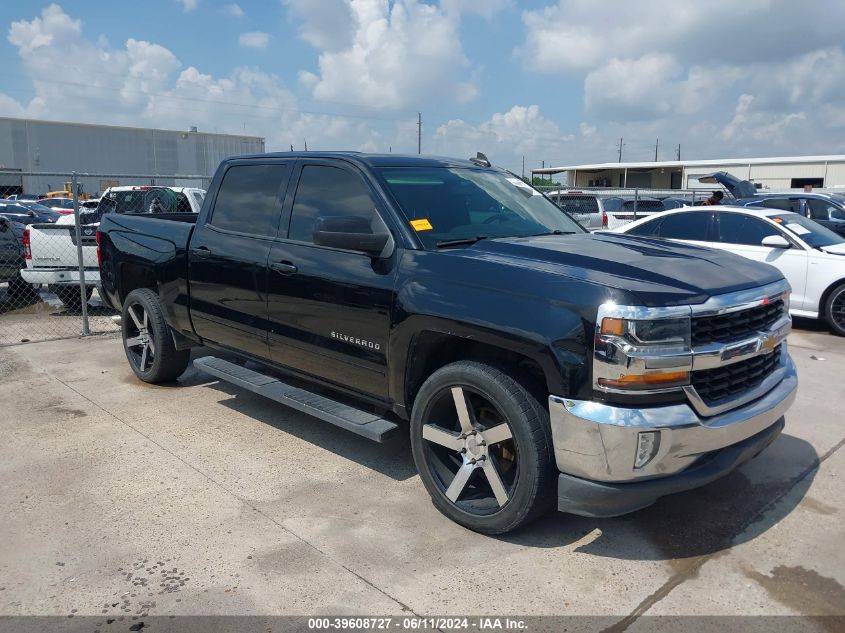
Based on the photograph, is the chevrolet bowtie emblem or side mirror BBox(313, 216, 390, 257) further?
side mirror BBox(313, 216, 390, 257)

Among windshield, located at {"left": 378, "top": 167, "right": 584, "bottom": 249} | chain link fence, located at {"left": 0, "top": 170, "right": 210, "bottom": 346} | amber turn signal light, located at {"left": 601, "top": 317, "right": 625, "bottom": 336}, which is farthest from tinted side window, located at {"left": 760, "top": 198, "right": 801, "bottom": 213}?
amber turn signal light, located at {"left": 601, "top": 317, "right": 625, "bottom": 336}

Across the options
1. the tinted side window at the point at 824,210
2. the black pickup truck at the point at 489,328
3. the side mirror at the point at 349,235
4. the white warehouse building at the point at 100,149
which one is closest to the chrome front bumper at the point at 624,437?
the black pickup truck at the point at 489,328

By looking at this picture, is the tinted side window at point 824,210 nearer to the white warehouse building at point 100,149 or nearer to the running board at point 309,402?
the running board at point 309,402

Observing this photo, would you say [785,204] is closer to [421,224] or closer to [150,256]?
[421,224]

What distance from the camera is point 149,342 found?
618cm

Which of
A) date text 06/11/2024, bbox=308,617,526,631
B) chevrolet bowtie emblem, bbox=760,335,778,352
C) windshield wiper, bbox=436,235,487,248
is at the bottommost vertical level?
date text 06/11/2024, bbox=308,617,526,631

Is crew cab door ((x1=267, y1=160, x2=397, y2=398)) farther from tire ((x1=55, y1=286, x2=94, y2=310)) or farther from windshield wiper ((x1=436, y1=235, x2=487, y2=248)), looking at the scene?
tire ((x1=55, y1=286, x2=94, y2=310))

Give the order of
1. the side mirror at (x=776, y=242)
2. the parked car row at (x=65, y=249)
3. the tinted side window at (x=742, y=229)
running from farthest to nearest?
the parked car row at (x=65, y=249)
the tinted side window at (x=742, y=229)
the side mirror at (x=776, y=242)

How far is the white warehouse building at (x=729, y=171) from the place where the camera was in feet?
134

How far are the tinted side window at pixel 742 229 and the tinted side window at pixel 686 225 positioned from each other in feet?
0.74

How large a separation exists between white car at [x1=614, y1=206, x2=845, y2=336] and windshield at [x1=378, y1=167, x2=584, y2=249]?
4752 mm

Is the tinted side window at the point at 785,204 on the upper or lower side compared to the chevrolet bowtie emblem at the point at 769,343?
upper

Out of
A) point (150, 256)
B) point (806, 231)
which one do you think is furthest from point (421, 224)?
point (806, 231)

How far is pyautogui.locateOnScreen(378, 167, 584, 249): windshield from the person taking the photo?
4102 millimetres
